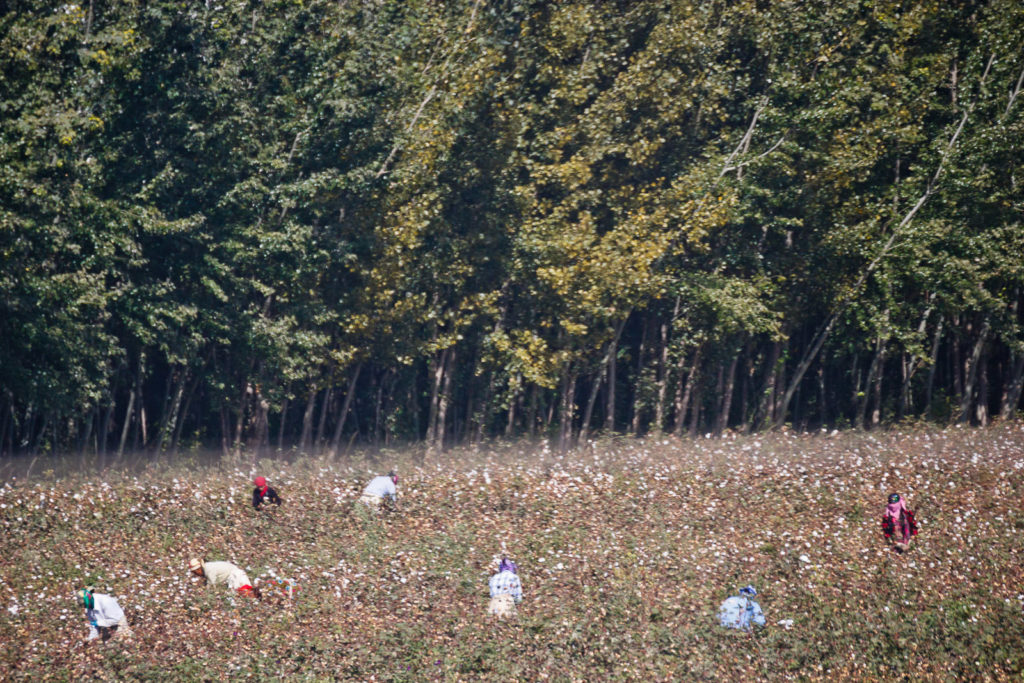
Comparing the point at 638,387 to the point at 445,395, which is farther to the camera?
the point at 638,387

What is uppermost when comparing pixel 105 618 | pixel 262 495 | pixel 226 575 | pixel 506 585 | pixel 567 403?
pixel 567 403

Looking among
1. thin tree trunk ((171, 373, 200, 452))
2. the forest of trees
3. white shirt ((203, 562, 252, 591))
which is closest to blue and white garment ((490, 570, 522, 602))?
white shirt ((203, 562, 252, 591))

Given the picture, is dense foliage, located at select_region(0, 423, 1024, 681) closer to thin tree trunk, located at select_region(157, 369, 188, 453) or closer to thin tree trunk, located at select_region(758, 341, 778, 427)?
thin tree trunk, located at select_region(157, 369, 188, 453)

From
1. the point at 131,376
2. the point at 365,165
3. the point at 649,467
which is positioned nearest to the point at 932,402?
the point at 649,467

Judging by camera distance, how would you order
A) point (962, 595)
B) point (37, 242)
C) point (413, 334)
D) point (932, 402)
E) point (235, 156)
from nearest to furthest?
point (962, 595) < point (37, 242) < point (235, 156) < point (413, 334) < point (932, 402)

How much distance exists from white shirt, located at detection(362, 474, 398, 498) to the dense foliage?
50 cm

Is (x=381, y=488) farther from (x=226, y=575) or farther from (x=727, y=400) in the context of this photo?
(x=727, y=400)

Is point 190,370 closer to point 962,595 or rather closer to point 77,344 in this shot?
point 77,344

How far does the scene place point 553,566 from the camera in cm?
2152

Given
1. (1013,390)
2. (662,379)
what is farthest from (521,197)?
(1013,390)

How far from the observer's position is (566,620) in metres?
18.8

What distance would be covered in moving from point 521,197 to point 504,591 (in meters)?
15.7

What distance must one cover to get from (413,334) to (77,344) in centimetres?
1029

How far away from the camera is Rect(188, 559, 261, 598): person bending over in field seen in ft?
65.4
